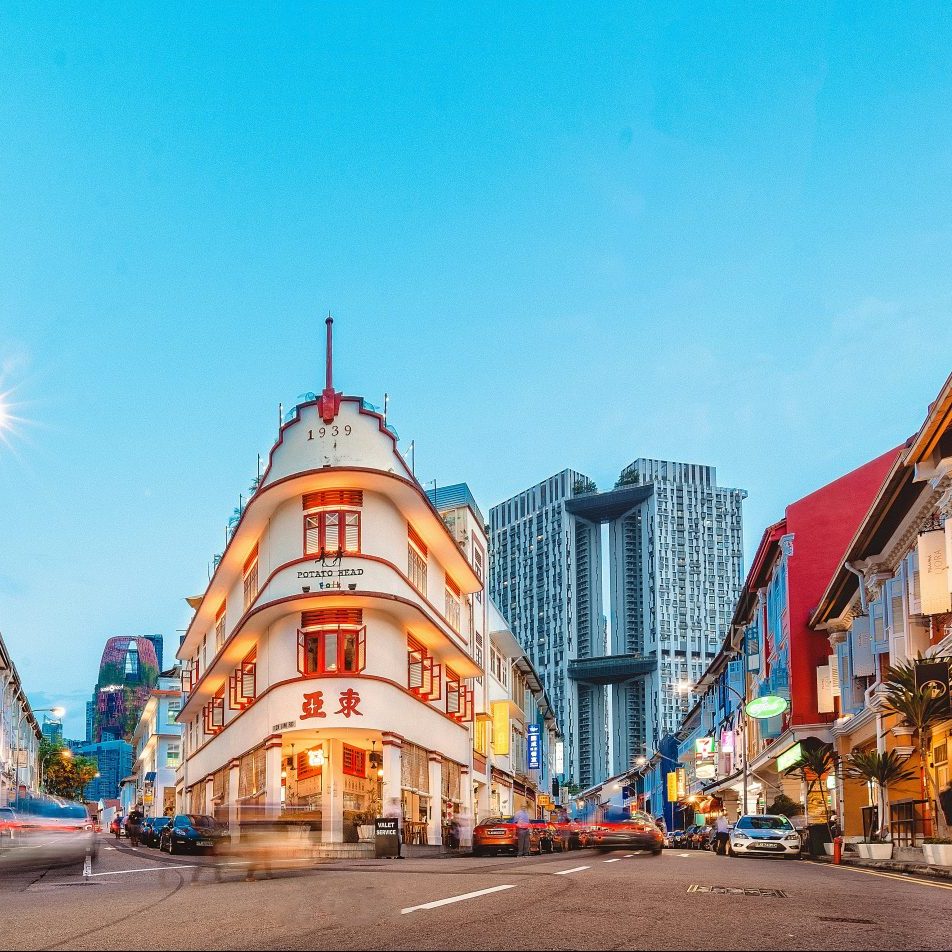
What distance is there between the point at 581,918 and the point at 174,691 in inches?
3723

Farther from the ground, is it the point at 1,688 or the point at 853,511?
the point at 853,511

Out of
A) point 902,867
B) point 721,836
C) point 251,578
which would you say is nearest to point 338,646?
point 251,578

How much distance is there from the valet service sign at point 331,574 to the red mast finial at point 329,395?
16.7ft

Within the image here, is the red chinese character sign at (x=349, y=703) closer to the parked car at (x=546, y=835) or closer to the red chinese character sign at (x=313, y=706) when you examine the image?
the red chinese character sign at (x=313, y=706)

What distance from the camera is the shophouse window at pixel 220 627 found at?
181 ft

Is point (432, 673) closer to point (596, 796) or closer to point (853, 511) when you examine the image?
point (853, 511)

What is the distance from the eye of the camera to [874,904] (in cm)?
1266

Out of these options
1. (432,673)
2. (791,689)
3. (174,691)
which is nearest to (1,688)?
(174,691)

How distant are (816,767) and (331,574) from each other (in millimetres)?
20118

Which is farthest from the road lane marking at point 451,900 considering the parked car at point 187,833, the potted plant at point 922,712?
the parked car at point 187,833

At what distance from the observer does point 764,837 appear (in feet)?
117

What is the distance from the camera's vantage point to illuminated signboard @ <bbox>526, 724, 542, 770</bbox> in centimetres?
7888

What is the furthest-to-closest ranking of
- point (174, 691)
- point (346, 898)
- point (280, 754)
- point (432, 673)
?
point (174, 691), point (432, 673), point (280, 754), point (346, 898)

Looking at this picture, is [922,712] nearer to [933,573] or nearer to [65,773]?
[933,573]
